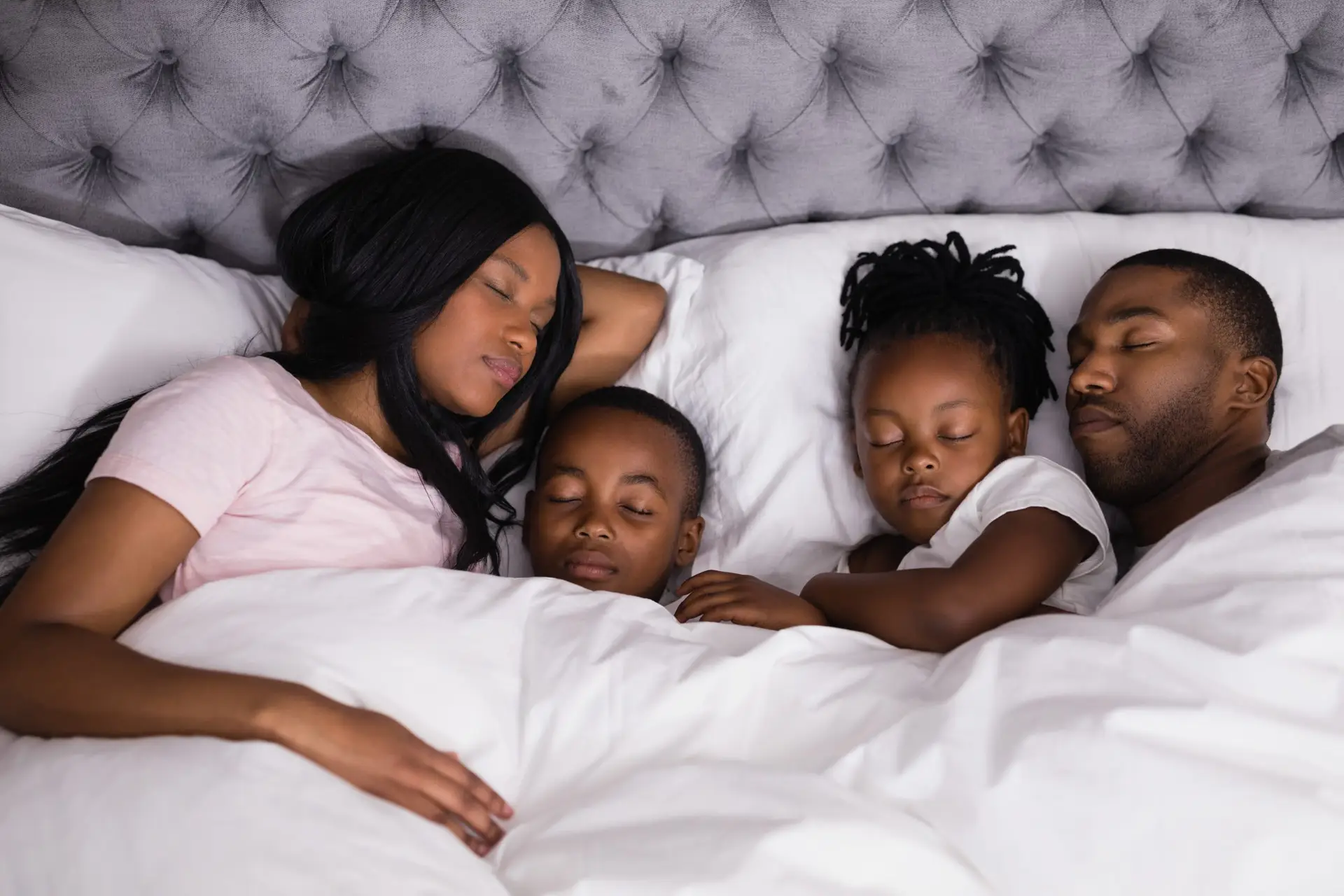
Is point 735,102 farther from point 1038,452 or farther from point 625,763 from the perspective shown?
point 625,763

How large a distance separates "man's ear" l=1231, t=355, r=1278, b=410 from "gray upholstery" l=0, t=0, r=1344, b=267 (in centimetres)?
46

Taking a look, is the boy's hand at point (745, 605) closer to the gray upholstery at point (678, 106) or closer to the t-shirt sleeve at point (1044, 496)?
the t-shirt sleeve at point (1044, 496)

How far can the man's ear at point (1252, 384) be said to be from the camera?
1.45m

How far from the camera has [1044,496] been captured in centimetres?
133

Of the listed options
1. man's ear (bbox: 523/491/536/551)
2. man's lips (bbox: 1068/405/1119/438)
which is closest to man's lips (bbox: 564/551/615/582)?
man's ear (bbox: 523/491/536/551)

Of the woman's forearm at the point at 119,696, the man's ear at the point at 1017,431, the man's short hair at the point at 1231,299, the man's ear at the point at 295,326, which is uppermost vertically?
the man's short hair at the point at 1231,299

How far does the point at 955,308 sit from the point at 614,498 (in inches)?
24.9

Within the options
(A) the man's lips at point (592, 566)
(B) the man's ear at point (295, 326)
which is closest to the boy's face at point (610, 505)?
(A) the man's lips at point (592, 566)

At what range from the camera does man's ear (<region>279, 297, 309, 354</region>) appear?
Answer: 1496 millimetres

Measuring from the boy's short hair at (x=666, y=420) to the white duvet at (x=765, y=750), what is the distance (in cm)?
38

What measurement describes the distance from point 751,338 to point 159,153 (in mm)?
1003

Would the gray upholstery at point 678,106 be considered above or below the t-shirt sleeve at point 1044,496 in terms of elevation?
above

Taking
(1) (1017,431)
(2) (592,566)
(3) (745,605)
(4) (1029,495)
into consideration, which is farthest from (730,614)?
(1) (1017,431)

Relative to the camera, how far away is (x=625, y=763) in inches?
41.2
